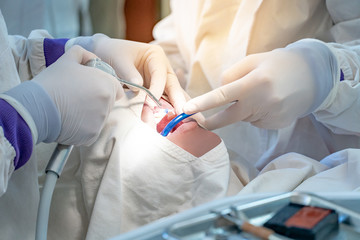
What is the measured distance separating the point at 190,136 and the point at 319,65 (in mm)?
461

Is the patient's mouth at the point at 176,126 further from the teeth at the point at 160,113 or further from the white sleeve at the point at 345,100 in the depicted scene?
the white sleeve at the point at 345,100

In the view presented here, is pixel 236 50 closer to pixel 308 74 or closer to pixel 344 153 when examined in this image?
pixel 308 74

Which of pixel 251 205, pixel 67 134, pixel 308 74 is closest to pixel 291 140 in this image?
pixel 308 74

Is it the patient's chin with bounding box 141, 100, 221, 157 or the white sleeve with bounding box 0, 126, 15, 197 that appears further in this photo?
the patient's chin with bounding box 141, 100, 221, 157

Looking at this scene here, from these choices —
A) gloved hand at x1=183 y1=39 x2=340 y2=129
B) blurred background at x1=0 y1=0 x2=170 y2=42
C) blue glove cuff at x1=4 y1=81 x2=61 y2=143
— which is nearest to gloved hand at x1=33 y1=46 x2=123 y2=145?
blue glove cuff at x1=4 y1=81 x2=61 y2=143

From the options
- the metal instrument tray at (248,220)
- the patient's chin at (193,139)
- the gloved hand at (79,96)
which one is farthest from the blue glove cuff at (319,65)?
the metal instrument tray at (248,220)

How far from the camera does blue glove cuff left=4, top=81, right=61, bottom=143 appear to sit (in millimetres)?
976

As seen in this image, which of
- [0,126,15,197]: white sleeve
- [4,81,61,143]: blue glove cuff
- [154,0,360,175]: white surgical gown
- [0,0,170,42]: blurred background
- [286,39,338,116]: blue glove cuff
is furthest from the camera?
[0,0,170,42]: blurred background

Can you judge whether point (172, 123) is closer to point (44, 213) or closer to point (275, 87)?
point (275, 87)

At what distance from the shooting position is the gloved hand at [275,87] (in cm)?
127

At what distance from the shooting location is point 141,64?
4.59 ft

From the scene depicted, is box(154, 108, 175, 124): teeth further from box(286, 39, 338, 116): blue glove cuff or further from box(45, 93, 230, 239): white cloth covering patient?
box(286, 39, 338, 116): blue glove cuff

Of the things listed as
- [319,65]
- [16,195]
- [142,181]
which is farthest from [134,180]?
[319,65]

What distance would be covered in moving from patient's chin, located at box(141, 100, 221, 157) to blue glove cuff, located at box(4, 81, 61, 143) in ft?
0.97
